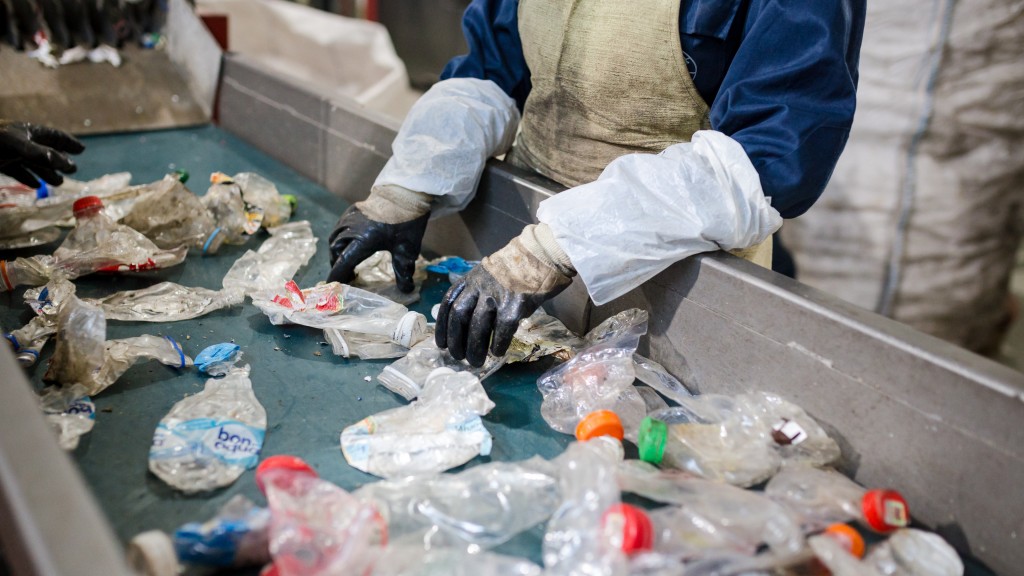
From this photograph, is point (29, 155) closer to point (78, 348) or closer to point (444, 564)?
point (78, 348)

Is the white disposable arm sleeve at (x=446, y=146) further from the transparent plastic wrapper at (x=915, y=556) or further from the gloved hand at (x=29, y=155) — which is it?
the transparent plastic wrapper at (x=915, y=556)

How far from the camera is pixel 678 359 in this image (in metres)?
1.35

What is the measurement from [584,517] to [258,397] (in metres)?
0.59

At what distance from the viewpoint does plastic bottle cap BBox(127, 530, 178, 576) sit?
31.8 inches

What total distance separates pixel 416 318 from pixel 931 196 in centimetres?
212

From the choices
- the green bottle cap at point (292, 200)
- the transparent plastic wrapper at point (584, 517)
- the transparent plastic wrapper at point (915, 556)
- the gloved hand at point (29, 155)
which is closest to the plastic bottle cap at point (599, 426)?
the transparent plastic wrapper at point (584, 517)

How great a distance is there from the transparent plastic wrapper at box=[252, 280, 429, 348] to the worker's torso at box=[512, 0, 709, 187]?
0.51 m

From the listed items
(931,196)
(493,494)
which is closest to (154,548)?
(493,494)

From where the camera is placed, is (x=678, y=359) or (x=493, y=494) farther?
(x=678, y=359)

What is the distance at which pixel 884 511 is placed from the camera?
0.99m

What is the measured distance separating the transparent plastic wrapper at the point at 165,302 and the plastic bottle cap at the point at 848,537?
116 centimetres

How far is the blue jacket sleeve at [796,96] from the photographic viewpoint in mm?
1255

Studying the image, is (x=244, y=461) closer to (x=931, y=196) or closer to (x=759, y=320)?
(x=759, y=320)

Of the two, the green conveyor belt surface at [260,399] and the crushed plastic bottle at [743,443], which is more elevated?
the crushed plastic bottle at [743,443]
